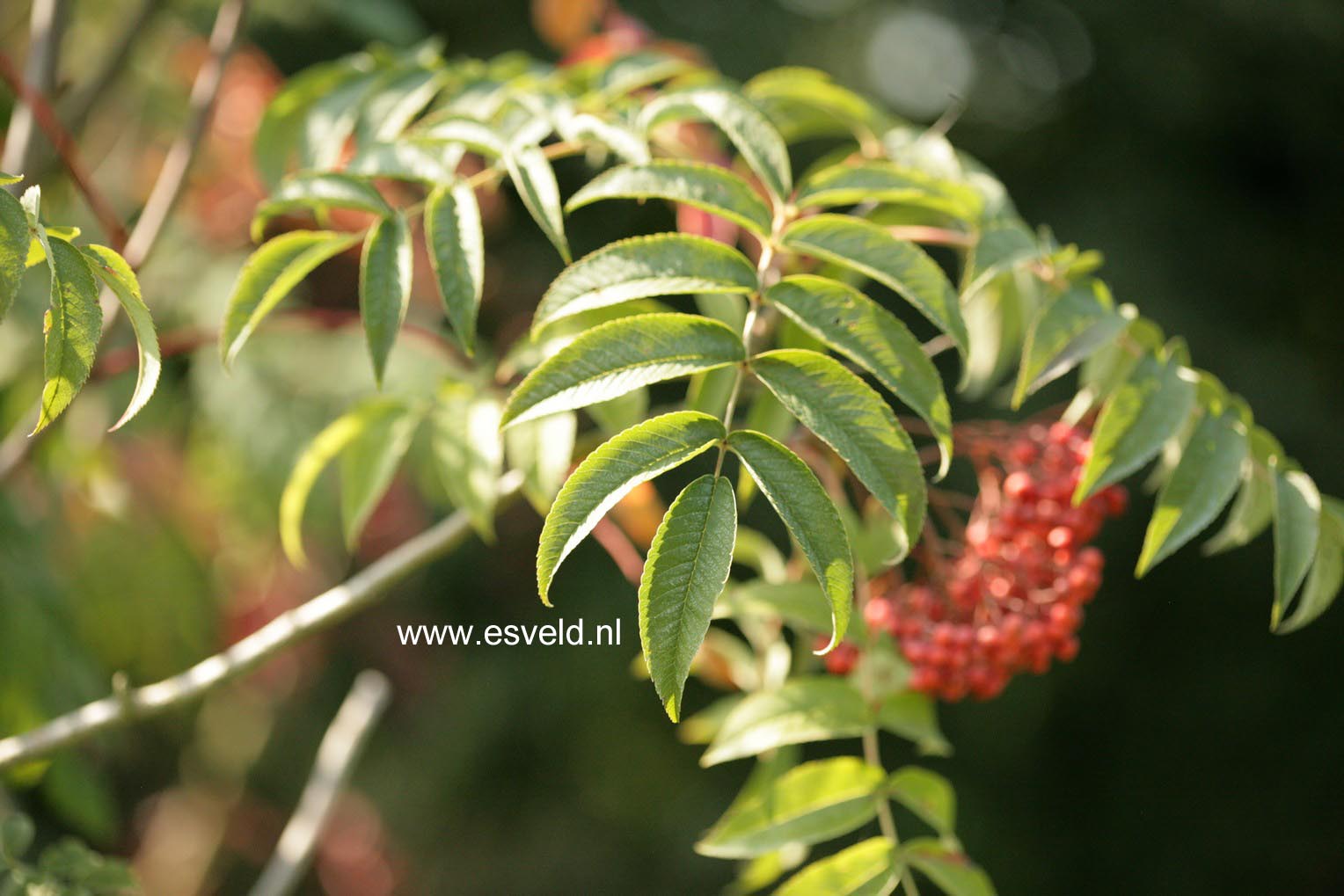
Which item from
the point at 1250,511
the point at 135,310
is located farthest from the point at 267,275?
the point at 1250,511

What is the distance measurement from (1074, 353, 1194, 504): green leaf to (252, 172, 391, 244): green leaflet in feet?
1.85

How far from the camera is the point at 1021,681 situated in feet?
9.50

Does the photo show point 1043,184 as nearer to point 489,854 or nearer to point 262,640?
point 489,854

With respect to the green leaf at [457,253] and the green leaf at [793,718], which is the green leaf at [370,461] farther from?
the green leaf at [793,718]

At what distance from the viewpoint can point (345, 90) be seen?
1.18m

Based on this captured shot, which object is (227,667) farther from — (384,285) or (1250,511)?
(1250,511)

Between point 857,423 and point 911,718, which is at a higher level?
point 857,423

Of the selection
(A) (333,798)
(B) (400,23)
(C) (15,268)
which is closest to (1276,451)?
(C) (15,268)

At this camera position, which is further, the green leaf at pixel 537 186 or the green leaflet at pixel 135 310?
the green leaf at pixel 537 186

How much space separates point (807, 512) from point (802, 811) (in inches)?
16.7

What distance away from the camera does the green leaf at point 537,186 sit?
81cm

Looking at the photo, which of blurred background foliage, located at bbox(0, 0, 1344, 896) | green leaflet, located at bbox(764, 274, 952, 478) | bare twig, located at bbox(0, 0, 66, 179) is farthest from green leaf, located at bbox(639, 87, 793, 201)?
blurred background foliage, located at bbox(0, 0, 1344, 896)

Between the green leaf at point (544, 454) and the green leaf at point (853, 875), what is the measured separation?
370 mm

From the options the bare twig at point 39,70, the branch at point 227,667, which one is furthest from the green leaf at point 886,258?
the bare twig at point 39,70
